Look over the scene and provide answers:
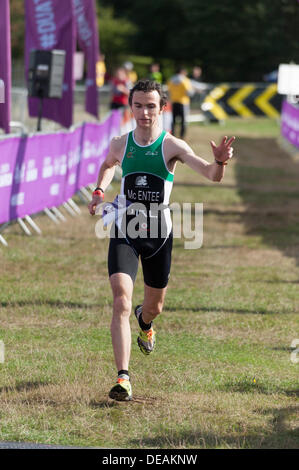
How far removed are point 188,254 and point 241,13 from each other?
179 ft

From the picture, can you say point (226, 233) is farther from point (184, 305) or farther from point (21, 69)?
point (21, 69)

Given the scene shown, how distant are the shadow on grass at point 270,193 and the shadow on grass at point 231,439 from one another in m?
5.93

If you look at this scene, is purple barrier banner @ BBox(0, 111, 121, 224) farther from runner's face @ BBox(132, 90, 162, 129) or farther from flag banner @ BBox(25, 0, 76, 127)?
runner's face @ BBox(132, 90, 162, 129)

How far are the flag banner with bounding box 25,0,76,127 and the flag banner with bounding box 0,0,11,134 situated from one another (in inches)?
136

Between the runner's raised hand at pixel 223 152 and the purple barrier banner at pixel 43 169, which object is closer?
the runner's raised hand at pixel 223 152

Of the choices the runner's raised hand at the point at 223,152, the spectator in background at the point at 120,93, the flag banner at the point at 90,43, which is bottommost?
the runner's raised hand at the point at 223,152

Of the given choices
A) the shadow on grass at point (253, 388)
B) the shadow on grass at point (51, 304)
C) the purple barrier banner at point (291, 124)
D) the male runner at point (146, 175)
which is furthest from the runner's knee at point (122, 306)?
the purple barrier banner at point (291, 124)

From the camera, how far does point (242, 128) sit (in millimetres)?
38094

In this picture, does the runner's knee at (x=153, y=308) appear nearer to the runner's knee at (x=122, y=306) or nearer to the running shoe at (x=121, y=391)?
the runner's knee at (x=122, y=306)

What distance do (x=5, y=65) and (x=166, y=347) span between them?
598cm

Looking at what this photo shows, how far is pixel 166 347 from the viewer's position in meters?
7.13

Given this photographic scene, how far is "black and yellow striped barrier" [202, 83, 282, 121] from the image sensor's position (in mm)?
41812

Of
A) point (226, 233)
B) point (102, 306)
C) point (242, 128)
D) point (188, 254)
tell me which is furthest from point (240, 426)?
point (242, 128)

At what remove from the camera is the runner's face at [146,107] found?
602 centimetres
